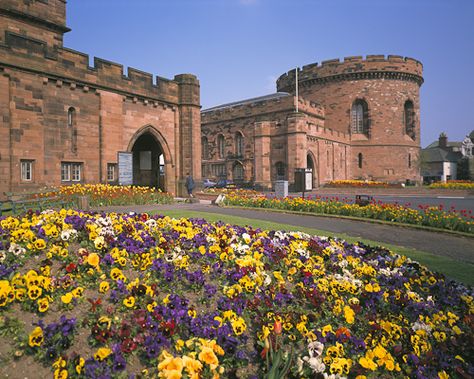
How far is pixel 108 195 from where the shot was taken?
14.5m

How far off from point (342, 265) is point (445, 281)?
1523 mm

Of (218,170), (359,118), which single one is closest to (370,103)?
(359,118)

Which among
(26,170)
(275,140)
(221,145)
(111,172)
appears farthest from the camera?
(221,145)

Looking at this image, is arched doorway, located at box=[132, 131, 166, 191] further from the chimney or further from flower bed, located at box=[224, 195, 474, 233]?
the chimney

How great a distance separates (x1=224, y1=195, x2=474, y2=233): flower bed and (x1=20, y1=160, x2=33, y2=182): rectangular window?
31.7 feet

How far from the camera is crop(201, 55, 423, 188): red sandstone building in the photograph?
4053cm

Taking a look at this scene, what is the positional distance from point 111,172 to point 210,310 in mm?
15609

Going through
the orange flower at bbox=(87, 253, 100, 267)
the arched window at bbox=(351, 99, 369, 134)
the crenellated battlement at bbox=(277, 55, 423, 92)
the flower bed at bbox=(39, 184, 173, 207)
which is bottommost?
the orange flower at bbox=(87, 253, 100, 267)

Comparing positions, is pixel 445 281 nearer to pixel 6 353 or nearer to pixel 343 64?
pixel 6 353

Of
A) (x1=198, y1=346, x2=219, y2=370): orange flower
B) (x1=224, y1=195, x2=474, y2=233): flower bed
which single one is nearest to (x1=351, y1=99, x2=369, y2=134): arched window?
(x1=224, y1=195, x2=474, y2=233): flower bed

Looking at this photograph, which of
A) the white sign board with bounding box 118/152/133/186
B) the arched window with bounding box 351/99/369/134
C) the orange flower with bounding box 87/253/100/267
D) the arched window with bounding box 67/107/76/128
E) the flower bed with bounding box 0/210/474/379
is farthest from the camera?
the arched window with bounding box 351/99/369/134

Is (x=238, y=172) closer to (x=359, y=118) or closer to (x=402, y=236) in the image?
(x=359, y=118)

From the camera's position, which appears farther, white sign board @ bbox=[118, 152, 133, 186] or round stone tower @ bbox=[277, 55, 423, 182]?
round stone tower @ bbox=[277, 55, 423, 182]

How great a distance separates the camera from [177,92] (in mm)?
21688
